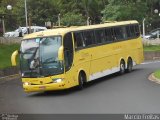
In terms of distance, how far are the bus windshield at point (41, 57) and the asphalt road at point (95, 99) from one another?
1.13m

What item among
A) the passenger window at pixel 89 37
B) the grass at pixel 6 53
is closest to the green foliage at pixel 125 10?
the grass at pixel 6 53

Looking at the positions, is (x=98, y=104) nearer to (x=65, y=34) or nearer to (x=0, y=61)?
(x=65, y=34)

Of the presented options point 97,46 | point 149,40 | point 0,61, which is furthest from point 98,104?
point 149,40

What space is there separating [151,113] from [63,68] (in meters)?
8.54

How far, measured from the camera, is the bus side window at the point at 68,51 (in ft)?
81.5

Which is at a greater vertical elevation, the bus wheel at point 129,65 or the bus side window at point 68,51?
the bus side window at point 68,51

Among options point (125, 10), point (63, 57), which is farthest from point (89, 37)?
point (125, 10)

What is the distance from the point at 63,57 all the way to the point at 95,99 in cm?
356

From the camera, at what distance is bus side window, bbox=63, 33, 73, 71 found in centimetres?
2483

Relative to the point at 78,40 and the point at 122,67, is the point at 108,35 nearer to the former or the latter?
the point at 122,67

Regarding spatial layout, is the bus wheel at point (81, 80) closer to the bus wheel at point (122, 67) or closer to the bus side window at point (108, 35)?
the bus side window at point (108, 35)

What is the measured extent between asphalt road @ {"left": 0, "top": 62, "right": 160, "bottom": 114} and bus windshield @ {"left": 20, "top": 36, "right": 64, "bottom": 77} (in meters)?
1.13

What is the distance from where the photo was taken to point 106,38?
30969 millimetres

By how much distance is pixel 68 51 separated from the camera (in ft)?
82.5
